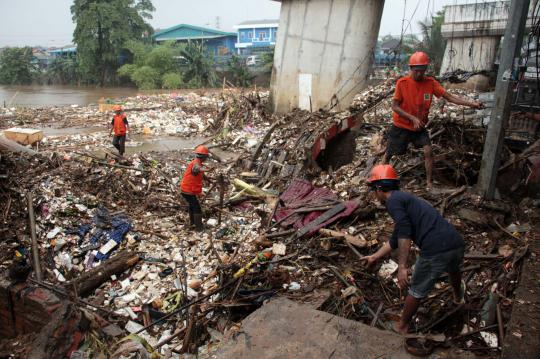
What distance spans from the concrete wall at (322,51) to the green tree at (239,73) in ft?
51.8

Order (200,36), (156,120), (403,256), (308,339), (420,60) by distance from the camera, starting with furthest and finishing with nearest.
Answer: (200,36)
(156,120)
(420,60)
(308,339)
(403,256)

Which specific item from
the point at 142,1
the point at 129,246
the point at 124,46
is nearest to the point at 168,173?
the point at 129,246

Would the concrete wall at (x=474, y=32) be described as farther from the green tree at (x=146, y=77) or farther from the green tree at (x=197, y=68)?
the green tree at (x=146, y=77)

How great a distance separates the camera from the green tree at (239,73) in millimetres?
29792

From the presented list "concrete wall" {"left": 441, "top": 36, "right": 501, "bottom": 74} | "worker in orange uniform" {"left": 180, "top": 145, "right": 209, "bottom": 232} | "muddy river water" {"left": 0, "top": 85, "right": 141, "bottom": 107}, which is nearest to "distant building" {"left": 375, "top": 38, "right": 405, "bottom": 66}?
"concrete wall" {"left": 441, "top": 36, "right": 501, "bottom": 74}

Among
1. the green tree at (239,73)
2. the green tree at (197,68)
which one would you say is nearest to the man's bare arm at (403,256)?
the green tree at (239,73)

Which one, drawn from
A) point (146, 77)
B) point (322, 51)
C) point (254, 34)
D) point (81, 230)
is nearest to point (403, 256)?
point (81, 230)

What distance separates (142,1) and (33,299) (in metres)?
34.4

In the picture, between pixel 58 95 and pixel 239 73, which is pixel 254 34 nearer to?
pixel 239 73

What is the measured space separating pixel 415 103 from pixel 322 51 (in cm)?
830

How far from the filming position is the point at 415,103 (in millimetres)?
5031

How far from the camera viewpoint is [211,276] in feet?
15.6

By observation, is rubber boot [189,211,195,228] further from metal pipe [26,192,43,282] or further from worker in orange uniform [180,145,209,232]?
metal pipe [26,192,43,282]

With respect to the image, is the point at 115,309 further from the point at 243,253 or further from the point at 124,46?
the point at 124,46
